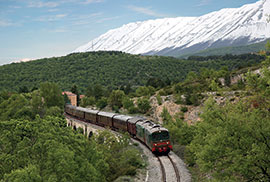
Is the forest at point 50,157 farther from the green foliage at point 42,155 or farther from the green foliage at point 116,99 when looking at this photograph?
the green foliage at point 116,99

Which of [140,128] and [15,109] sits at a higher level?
[140,128]

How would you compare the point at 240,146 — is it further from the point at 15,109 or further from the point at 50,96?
the point at 50,96

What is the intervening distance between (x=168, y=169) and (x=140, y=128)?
415 inches

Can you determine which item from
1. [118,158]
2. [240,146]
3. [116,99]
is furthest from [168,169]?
[116,99]

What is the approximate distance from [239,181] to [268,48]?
814cm

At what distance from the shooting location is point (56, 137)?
63.9ft

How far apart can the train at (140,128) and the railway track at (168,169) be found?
1147mm

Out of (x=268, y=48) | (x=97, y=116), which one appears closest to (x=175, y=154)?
(x=268, y=48)

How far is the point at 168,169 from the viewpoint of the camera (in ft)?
78.7

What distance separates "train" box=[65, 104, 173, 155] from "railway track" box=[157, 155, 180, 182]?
1.15 meters

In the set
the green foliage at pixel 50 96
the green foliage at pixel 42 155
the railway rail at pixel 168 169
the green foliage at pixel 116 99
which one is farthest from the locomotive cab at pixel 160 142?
the green foliage at pixel 50 96

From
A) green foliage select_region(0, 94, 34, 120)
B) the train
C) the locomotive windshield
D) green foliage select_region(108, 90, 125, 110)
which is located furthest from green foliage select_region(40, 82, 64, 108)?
the locomotive windshield

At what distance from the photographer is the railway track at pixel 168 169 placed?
21609 millimetres

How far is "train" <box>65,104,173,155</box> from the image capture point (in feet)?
94.0
